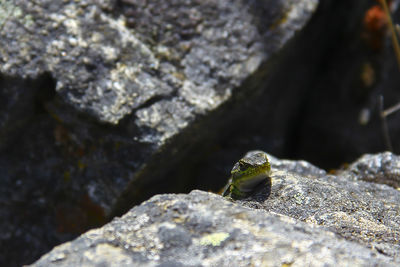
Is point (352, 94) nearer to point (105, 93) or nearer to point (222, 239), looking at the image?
point (105, 93)

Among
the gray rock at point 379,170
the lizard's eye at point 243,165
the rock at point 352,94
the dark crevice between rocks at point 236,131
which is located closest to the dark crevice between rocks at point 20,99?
the dark crevice between rocks at point 236,131

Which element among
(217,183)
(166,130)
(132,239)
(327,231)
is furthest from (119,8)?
(327,231)

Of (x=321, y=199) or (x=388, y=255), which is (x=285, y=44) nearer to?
(x=321, y=199)

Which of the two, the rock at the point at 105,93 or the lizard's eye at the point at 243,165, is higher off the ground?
the rock at the point at 105,93

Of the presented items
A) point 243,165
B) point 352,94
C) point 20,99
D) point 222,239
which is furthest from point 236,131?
point 222,239

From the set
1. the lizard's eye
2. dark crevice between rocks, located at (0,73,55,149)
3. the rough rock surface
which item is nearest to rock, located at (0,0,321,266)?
dark crevice between rocks, located at (0,73,55,149)

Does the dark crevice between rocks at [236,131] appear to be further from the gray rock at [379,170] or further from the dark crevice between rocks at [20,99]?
the gray rock at [379,170]
